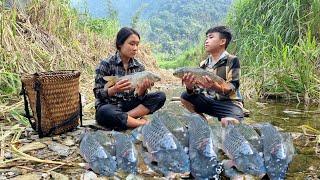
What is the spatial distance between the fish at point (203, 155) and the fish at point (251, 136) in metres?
0.34

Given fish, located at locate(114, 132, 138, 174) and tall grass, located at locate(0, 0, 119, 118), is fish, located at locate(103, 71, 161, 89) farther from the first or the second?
tall grass, located at locate(0, 0, 119, 118)

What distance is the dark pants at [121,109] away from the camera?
4457 mm

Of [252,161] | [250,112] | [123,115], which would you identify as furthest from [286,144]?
[250,112]

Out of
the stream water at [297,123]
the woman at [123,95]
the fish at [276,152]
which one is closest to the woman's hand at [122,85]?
the woman at [123,95]

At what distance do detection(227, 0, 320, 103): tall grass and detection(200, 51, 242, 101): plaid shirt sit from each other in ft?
7.05

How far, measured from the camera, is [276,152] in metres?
3.09

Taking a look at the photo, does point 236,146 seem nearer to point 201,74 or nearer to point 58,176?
point 201,74

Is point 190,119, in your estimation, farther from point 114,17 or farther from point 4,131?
point 114,17

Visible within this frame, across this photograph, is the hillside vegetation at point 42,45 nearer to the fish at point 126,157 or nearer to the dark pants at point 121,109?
the dark pants at point 121,109

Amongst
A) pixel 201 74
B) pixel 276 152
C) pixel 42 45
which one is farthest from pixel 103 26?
pixel 276 152

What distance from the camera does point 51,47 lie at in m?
7.90

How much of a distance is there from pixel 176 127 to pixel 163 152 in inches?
17.6

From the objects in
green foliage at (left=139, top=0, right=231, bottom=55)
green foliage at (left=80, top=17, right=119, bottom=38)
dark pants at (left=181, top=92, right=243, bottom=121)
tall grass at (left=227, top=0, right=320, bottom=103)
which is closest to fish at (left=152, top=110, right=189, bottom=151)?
dark pants at (left=181, top=92, right=243, bottom=121)

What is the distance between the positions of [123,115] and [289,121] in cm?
206
